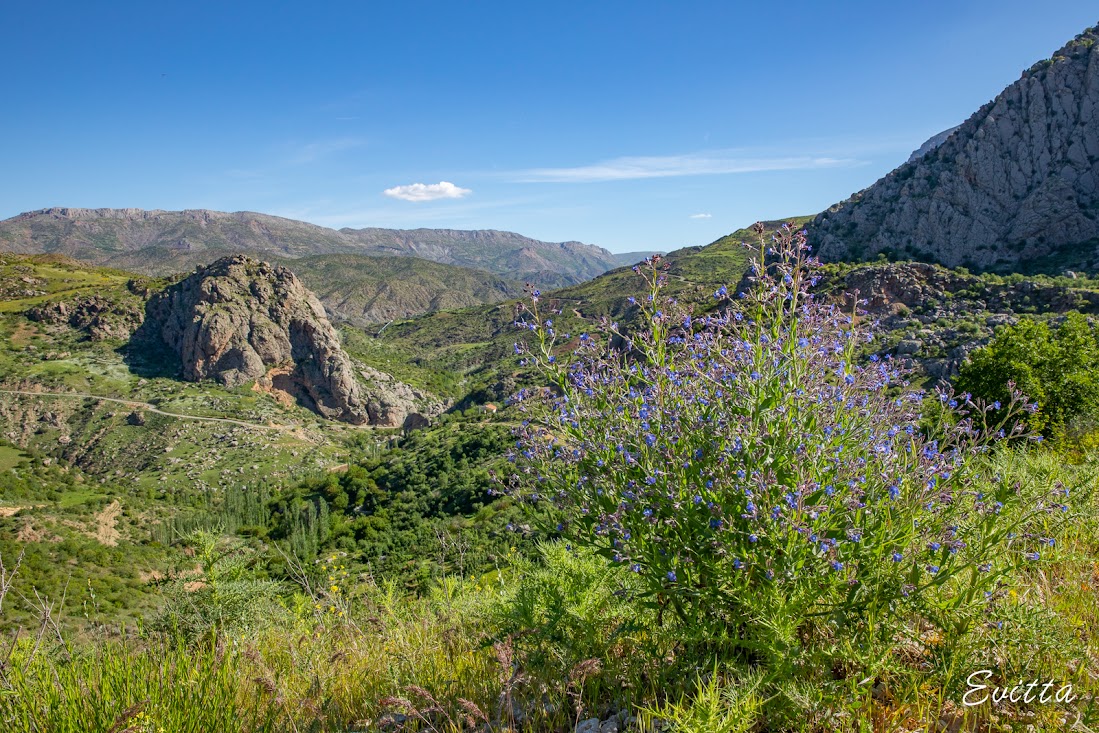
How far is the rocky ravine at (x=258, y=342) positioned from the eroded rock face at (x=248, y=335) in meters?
0.18

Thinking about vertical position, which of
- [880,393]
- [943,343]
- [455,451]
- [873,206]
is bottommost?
[455,451]

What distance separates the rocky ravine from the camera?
10331 cm

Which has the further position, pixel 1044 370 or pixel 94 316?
pixel 94 316

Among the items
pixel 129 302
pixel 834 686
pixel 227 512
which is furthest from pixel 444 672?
pixel 129 302

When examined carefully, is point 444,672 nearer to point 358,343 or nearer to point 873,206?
point 873,206

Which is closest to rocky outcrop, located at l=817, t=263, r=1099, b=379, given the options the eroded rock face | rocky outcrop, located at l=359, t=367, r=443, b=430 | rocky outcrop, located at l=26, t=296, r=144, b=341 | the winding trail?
rocky outcrop, located at l=359, t=367, r=443, b=430

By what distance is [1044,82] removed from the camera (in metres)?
72.5

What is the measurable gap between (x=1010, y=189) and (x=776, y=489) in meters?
93.1

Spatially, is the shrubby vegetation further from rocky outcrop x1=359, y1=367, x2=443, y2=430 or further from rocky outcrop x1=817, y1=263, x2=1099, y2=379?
rocky outcrop x1=359, y1=367, x2=443, y2=430

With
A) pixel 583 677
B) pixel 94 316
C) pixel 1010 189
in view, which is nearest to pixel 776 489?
pixel 583 677

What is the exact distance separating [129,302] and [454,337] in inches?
3149

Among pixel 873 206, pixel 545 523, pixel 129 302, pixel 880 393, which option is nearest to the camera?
pixel 880 393

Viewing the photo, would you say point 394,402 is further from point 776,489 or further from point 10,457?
point 776,489

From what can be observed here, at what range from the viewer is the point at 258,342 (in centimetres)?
10988
